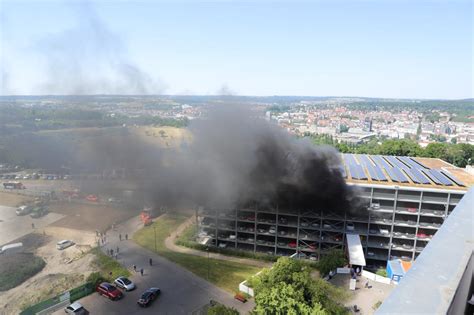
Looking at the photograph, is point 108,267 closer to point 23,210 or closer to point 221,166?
point 221,166

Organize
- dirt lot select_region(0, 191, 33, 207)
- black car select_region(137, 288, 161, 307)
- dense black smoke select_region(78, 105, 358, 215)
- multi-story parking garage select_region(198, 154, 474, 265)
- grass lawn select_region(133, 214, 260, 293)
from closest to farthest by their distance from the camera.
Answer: black car select_region(137, 288, 161, 307) < grass lawn select_region(133, 214, 260, 293) < multi-story parking garage select_region(198, 154, 474, 265) < dense black smoke select_region(78, 105, 358, 215) < dirt lot select_region(0, 191, 33, 207)

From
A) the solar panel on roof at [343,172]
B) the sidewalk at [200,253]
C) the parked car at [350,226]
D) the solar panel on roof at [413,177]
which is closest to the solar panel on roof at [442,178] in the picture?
the solar panel on roof at [413,177]

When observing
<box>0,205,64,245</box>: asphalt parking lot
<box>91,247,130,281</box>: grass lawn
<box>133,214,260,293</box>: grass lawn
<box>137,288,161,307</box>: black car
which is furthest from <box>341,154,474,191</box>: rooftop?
<box>0,205,64,245</box>: asphalt parking lot

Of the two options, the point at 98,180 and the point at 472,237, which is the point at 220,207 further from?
the point at 472,237

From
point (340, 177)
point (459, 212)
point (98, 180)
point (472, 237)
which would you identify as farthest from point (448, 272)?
point (98, 180)

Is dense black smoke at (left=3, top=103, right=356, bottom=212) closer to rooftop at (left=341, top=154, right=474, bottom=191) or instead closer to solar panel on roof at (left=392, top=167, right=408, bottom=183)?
rooftop at (left=341, top=154, right=474, bottom=191)

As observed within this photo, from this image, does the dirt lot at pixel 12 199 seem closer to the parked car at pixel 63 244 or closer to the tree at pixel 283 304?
the parked car at pixel 63 244
